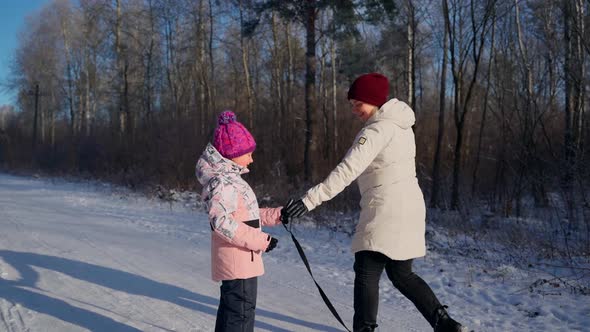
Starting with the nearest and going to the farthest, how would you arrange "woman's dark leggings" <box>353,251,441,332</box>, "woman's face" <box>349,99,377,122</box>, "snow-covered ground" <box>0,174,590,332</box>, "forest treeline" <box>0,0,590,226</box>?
"woman's dark leggings" <box>353,251,441,332</box> < "woman's face" <box>349,99,377,122</box> < "snow-covered ground" <box>0,174,590,332</box> < "forest treeline" <box>0,0,590,226</box>

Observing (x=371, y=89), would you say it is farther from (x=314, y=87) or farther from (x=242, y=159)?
(x=314, y=87)

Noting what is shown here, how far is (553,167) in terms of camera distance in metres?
7.00

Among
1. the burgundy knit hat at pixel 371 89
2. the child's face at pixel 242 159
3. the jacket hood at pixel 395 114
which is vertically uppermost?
the burgundy knit hat at pixel 371 89

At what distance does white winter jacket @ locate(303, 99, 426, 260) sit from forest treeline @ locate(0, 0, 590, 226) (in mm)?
4111

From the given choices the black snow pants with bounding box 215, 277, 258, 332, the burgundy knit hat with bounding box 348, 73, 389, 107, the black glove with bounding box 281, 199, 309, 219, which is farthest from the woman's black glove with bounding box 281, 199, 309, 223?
the burgundy knit hat with bounding box 348, 73, 389, 107

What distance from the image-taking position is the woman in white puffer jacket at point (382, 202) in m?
2.85

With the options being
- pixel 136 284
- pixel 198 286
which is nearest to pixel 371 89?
pixel 198 286

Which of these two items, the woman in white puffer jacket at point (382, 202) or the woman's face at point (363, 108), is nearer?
the woman in white puffer jacket at point (382, 202)

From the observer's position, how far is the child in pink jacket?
2.77 metres

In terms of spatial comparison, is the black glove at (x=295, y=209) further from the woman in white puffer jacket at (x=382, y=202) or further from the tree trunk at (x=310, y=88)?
the tree trunk at (x=310, y=88)

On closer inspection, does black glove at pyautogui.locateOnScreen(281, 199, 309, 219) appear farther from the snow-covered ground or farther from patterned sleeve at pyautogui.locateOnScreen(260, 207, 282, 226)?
the snow-covered ground

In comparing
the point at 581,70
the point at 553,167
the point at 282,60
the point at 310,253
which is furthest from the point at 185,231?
the point at 282,60

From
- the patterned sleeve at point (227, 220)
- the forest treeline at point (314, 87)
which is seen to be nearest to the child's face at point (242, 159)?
the patterned sleeve at point (227, 220)

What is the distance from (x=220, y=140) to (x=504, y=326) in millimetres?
2748
